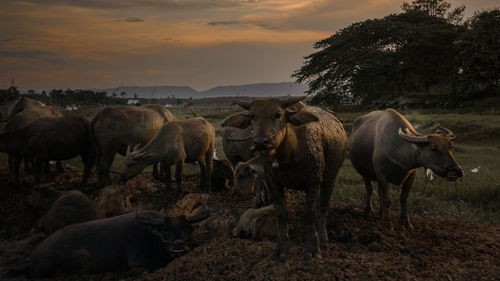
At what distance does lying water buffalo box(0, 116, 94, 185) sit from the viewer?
1137cm

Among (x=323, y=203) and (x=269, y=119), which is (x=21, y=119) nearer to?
(x=323, y=203)

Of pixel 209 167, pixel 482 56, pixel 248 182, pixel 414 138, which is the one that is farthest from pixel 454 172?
pixel 482 56

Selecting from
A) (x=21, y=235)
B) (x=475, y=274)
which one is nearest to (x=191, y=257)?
(x=475, y=274)

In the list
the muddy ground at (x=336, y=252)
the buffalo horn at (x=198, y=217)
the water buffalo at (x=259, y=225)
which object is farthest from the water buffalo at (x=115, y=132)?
the water buffalo at (x=259, y=225)

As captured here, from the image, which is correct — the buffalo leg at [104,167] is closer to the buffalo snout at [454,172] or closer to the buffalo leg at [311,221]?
the buffalo leg at [311,221]

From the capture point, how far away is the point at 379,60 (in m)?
34.0

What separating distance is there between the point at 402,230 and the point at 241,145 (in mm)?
3555

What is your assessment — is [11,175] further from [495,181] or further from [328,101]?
[328,101]

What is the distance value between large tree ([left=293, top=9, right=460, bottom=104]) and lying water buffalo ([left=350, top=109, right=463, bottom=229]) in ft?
89.0

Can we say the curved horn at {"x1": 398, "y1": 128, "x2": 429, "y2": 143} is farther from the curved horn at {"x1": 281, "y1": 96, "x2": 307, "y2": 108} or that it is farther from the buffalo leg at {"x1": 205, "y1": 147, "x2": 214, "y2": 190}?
the buffalo leg at {"x1": 205, "y1": 147, "x2": 214, "y2": 190}

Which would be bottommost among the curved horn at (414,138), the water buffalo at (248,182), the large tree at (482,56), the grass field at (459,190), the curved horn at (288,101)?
the grass field at (459,190)

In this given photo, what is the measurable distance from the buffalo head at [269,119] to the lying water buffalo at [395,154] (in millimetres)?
2597

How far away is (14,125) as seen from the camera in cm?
1394

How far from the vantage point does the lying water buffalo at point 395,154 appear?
6.29 meters
